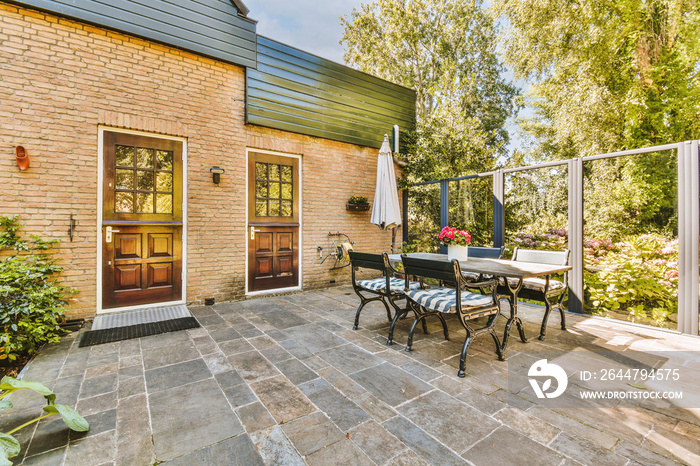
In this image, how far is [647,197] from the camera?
11.7 feet

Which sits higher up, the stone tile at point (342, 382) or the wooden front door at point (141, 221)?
the wooden front door at point (141, 221)

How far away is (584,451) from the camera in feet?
4.91

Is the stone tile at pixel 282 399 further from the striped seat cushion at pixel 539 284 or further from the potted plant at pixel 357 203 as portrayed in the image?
the potted plant at pixel 357 203

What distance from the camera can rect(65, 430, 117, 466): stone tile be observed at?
57.3 inches

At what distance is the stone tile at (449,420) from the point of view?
1.59 metres

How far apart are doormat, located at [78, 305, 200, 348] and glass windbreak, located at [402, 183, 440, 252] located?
14.2 ft

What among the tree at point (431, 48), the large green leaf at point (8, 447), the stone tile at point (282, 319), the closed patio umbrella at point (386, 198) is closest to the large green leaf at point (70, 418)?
the large green leaf at point (8, 447)

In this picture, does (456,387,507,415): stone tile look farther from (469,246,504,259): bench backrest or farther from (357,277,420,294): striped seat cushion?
(469,246,504,259): bench backrest

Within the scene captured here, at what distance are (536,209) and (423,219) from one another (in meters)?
2.21

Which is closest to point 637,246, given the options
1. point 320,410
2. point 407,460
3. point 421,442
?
point 421,442

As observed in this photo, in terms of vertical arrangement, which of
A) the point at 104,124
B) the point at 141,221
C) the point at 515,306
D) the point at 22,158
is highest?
the point at 104,124

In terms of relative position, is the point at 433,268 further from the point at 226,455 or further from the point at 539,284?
the point at 226,455

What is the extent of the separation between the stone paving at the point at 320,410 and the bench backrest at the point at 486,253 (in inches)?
47.0

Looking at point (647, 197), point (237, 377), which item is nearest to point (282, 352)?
point (237, 377)
